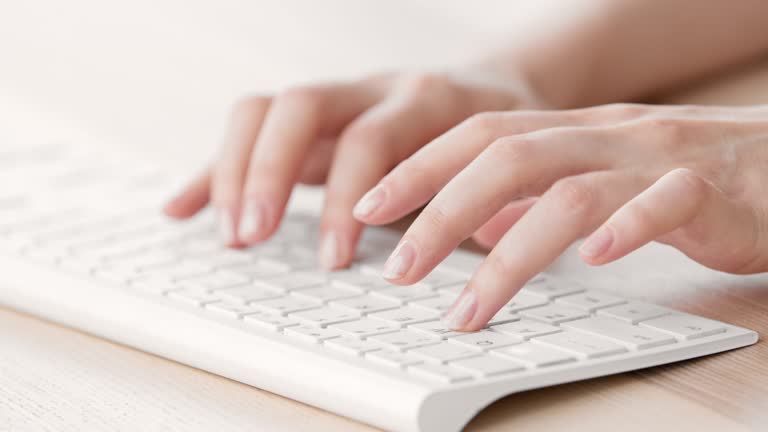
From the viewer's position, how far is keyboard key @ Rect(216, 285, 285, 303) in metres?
0.60

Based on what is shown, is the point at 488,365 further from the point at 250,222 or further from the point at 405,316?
the point at 250,222

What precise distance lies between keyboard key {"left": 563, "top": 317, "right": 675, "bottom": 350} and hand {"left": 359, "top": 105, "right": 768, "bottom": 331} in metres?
0.03

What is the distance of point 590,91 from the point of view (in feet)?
3.87

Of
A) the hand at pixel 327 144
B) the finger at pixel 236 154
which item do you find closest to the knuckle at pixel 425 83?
the hand at pixel 327 144

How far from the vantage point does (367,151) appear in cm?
79

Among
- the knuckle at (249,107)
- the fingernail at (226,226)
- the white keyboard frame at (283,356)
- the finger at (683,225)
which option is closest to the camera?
the white keyboard frame at (283,356)

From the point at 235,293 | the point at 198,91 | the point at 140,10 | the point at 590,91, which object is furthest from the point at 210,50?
the point at 235,293

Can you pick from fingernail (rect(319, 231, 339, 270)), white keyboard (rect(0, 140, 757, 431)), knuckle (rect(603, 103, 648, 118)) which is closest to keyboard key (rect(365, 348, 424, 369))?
white keyboard (rect(0, 140, 757, 431))

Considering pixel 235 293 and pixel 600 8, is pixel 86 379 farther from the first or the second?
pixel 600 8

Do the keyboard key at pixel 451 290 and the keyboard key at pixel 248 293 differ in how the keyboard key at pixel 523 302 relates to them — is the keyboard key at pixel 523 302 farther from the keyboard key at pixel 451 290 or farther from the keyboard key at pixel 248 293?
the keyboard key at pixel 248 293

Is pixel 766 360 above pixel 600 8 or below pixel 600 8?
below

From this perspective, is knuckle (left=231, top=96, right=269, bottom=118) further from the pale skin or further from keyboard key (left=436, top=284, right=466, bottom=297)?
keyboard key (left=436, top=284, right=466, bottom=297)

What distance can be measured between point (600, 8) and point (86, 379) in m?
0.84

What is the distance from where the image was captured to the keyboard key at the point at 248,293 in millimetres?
596
